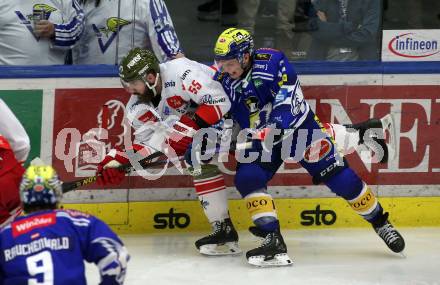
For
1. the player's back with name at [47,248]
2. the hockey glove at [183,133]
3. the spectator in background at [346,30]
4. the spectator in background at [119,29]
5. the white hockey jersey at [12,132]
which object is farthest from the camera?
the spectator in background at [346,30]

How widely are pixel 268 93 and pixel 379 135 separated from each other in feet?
2.44

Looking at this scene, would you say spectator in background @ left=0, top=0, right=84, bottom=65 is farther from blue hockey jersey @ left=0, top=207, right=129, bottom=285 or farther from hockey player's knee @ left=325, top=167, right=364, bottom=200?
blue hockey jersey @ left=0, top=207, right=129, bottom=285

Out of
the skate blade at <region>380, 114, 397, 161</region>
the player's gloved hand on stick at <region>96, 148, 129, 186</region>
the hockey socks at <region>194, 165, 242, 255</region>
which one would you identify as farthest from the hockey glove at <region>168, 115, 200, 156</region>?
the skate blade at <region>380, 114, 397, 161</region>

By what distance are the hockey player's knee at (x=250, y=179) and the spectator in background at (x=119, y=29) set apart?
2.76 feet

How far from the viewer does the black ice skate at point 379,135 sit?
5.91 m

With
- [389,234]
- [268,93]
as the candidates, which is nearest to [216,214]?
[268,93]

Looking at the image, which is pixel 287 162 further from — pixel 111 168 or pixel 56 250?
pixel 56 250

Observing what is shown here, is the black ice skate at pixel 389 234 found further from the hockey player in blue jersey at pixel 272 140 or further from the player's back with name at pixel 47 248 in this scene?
the player's back with name at pixel 47 248

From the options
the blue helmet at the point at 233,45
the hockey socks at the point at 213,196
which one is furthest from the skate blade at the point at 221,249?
the blue helmet at the point at 233,45

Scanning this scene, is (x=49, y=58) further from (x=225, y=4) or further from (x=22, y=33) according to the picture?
(x=225, y=4)

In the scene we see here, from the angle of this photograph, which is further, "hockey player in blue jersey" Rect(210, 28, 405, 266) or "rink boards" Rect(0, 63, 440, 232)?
"rink boards" Rect(0, 63, 440, 232)

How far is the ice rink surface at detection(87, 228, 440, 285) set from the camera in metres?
5.34

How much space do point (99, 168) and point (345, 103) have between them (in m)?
1.36

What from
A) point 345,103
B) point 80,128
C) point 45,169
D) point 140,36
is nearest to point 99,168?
point 80,128
